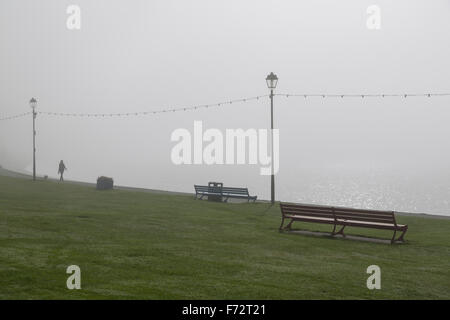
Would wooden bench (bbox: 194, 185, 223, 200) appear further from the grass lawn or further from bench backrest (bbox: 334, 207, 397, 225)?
bench backrest (bbox: 334, 207, 397, 225)

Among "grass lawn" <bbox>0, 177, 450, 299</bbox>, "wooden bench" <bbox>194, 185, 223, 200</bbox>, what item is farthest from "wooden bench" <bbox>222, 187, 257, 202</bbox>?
"grass lawn" <bbox>0, 177, 450, 299</bbox>

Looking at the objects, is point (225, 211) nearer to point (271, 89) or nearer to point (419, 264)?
point (271, 89)

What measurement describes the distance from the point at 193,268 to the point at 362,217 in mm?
6495

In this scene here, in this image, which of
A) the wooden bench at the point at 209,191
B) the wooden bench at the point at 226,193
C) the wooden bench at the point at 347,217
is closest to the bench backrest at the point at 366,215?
the wooden bench at the point at 347,217

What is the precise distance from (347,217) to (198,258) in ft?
19.0

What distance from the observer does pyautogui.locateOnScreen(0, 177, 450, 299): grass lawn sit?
8.09 meters

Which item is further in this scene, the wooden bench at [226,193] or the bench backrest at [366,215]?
the wooden bench at [226,193]

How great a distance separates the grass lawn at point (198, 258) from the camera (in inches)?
318

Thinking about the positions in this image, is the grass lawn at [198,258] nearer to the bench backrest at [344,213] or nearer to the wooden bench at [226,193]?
the bench backrest at [344,213]

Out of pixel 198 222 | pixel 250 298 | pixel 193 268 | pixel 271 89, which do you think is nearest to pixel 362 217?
pixel 198 222

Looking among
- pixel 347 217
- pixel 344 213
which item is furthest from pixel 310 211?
pixel 347 217

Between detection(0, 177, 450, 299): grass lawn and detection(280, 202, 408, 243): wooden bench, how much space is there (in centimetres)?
53
